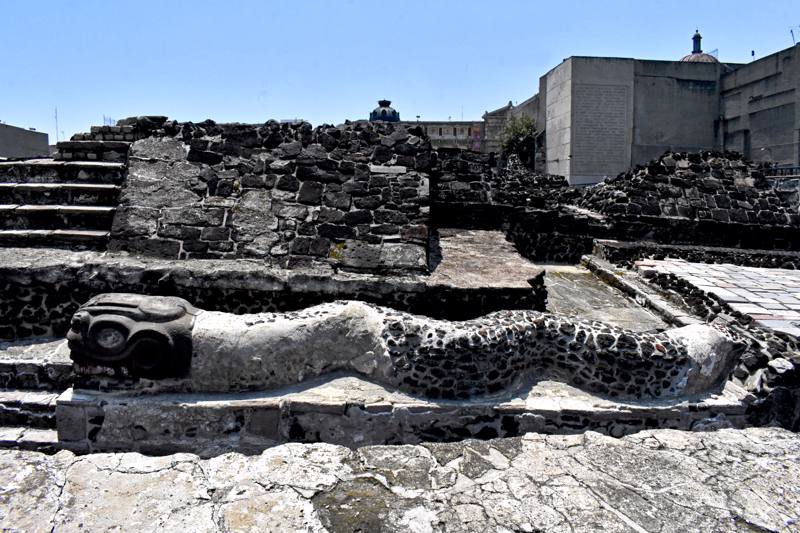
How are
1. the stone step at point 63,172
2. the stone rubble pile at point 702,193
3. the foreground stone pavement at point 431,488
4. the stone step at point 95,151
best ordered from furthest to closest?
the stone rubble pile at point 702,193 < the stone step at point 95,151 < the stone step at point 63,172 < the foreground stone pavement at point 431,488

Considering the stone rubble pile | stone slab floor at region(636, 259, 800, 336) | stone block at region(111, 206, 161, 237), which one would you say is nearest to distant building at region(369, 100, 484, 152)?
the stone rubble pile

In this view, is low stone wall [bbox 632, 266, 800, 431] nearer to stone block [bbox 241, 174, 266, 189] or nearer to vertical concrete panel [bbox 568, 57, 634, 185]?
stone block [bbox 241, 174, 266, 189]

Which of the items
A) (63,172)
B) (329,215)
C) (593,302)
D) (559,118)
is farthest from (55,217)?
(559,118)

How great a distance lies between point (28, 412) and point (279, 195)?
Result: 2.28 meters

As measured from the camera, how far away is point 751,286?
16.1 feet

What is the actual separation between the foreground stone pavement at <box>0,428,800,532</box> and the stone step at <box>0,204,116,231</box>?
1968mm

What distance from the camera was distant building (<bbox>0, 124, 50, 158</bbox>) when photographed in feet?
49.9

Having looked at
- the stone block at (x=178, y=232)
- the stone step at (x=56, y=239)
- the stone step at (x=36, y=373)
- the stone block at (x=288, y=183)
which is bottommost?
the stone step at (x=36, y=373)

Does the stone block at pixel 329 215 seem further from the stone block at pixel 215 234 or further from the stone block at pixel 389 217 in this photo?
the stone block at pixel 215 234

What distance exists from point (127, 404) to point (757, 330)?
4.05 m

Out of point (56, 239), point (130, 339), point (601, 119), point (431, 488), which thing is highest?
point (601, 119)

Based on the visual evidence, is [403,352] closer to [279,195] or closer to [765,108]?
[279,195]

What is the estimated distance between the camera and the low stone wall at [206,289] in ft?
11.8

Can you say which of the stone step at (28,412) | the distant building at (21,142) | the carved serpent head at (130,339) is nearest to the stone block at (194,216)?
the carved serpent head at (130,339)
